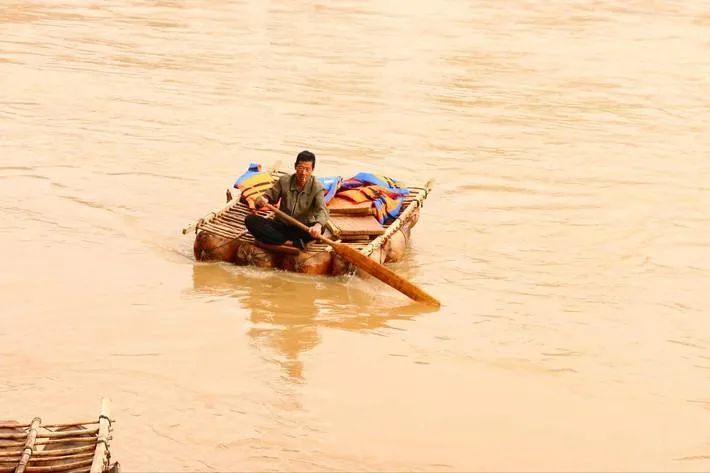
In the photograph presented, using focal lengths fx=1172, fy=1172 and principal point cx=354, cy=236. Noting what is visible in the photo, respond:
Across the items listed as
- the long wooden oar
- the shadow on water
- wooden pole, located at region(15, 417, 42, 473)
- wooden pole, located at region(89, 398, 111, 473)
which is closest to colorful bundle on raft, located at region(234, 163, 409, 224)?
the shadow on water

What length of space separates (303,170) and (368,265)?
2.74 ft

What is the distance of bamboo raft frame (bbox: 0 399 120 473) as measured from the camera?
458cm

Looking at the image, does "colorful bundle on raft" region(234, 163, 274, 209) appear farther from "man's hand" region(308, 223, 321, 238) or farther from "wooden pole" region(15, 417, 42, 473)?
"wooden pole" region(15, 417, 42, 473)

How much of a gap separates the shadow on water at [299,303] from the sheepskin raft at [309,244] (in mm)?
89

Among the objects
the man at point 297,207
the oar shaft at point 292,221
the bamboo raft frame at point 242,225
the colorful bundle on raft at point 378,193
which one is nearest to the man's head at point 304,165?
the man at point 297,207

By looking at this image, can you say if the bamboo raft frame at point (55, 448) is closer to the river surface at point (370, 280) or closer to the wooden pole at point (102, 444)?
the wooden pole at point (102, 444)

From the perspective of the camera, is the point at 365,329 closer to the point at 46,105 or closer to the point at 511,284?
the point at 511,284

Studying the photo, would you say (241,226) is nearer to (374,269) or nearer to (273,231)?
(273,231)

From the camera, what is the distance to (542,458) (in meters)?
6.16

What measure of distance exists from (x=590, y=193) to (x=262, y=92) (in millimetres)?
5790

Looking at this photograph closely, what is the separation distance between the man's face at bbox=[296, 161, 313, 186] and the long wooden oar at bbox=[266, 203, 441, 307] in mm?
309

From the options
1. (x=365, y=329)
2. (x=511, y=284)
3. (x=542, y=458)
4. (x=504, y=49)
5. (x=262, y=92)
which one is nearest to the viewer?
(x=542, y=458)

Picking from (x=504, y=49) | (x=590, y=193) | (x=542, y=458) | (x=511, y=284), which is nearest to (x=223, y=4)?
(x=504, y=49)

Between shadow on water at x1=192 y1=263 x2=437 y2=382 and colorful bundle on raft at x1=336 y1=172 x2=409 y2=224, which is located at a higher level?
colorful bundle on raft at x1=336 y1=172 x2=409 y2=224
